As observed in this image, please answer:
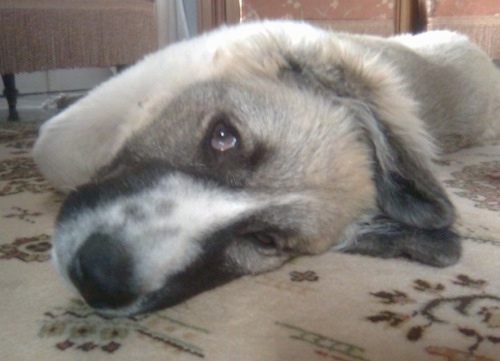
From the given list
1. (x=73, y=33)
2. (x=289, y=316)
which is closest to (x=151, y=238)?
(x=289, y=316)

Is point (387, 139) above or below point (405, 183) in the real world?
above

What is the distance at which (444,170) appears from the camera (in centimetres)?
252

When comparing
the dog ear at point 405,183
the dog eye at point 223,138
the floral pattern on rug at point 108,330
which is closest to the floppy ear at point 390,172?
the dog ear at point 405,183

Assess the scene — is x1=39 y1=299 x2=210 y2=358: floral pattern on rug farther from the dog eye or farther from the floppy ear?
the floppy ear

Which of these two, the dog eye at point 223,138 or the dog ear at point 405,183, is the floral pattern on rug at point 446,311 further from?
the dog eye at point 223,138

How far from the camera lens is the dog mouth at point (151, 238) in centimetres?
104

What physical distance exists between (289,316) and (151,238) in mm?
285

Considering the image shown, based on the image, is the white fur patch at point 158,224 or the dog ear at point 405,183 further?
the dog ear at point 405,183

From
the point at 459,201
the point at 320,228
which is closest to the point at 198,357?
the point at 320,228

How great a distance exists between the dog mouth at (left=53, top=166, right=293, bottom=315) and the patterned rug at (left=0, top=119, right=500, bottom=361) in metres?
0.05

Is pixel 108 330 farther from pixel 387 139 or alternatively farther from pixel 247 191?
pixel 387 139

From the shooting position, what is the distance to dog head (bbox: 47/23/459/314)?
1082 millimetres

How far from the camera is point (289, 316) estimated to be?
3.75 ft

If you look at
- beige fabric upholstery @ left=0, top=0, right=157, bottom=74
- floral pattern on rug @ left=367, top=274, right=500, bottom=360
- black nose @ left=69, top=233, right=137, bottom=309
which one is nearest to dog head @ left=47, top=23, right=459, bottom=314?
black nose @ left=69, top=233, right=137, bottom=309
